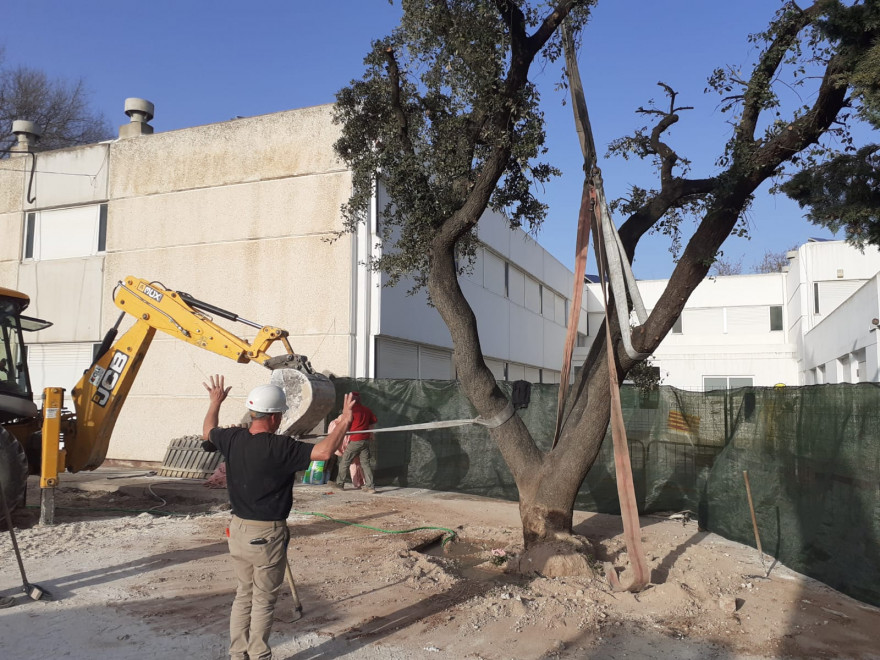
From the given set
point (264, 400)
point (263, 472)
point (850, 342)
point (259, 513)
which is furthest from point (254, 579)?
point (850, 342)

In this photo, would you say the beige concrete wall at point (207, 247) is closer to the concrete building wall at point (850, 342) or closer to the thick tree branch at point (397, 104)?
the thick tree branch at point (397, 104)

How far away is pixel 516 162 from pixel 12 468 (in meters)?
7.03

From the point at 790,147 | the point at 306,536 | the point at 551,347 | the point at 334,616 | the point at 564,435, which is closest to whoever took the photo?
the point at 334,616

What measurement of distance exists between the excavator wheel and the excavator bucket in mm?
3161

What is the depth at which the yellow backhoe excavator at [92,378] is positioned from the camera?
8.79 meters

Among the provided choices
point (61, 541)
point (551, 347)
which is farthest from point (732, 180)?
point (551, 347)

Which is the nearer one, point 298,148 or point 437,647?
point 437,647

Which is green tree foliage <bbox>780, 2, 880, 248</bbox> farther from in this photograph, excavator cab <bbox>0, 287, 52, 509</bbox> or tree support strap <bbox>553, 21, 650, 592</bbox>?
excavator cab <bbox>0, 287, 52, 509</bbox>

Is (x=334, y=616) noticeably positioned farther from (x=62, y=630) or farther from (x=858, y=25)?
(x=858, y=25)

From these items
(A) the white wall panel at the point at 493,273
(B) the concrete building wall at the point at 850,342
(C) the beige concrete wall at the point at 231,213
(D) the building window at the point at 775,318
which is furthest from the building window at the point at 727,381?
(C) the beige concrete wall at the point at 231,213

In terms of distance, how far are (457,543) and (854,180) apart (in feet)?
19.9

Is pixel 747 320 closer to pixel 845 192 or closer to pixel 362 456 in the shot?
pixel 362 456

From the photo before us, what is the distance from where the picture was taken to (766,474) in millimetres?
8352

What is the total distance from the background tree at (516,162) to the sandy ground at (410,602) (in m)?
1.36
